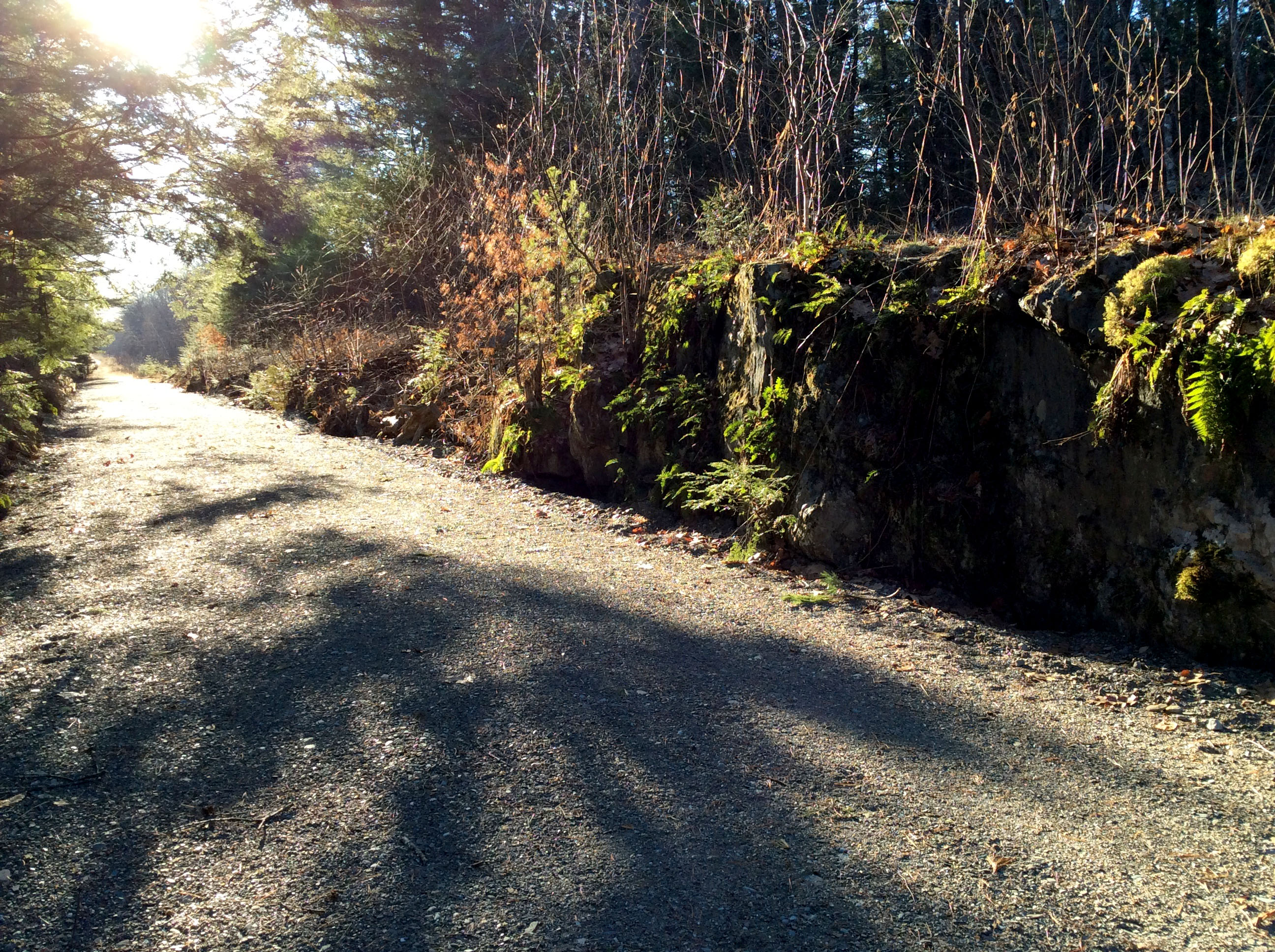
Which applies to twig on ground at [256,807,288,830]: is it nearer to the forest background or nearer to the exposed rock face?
the exposed rock face

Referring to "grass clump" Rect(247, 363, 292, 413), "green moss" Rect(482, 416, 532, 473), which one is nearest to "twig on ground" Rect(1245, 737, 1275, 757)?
"green moss" Rect(482, 416, 532, 473)

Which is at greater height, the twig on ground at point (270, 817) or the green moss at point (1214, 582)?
the green moss at point (1214, 582)

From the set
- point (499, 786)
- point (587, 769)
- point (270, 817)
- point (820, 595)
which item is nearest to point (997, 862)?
point (587, 769)

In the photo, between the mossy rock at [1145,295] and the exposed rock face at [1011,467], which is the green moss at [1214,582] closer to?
the exposed rock face at [1011,467]

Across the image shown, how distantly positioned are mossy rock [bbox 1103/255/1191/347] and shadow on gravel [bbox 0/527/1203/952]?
2.41 meters

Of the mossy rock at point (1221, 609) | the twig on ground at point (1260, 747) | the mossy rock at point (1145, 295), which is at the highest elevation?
the mossy rock at point (1145, 295)

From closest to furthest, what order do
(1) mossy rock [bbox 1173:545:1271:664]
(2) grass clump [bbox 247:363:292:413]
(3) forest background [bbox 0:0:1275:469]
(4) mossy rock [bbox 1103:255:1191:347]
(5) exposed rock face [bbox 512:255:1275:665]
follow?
(1) mossy rock [bbox 1173:545:1271:664], (5) exposed rock face [bbox 512:255:1275:665], (4) mossy rock [bbox 1103:255:1191:347], (3) forest background [bbox 0:0:1275:469], (2) grass clump [bbox 247:363:292:413]

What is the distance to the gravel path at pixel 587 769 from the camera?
2.50m

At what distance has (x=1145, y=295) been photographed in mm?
4574

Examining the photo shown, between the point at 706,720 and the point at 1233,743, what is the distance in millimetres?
2270

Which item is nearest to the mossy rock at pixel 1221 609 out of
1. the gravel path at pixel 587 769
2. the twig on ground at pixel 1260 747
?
the gravel path at pixel 587 769

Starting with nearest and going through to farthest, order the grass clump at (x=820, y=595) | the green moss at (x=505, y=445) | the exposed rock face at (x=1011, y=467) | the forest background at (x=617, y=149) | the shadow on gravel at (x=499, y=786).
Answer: the shadow on gravel at (x=499, y=786), the exposed rock face at (x=1011, y=467), the grass clump at (x=820, y=595), the forest background at (x=617, y=149), the green moss at (x=505, y=445)

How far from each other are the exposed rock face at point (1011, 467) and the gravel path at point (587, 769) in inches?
14.5

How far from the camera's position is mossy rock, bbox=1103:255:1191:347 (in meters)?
4.54
